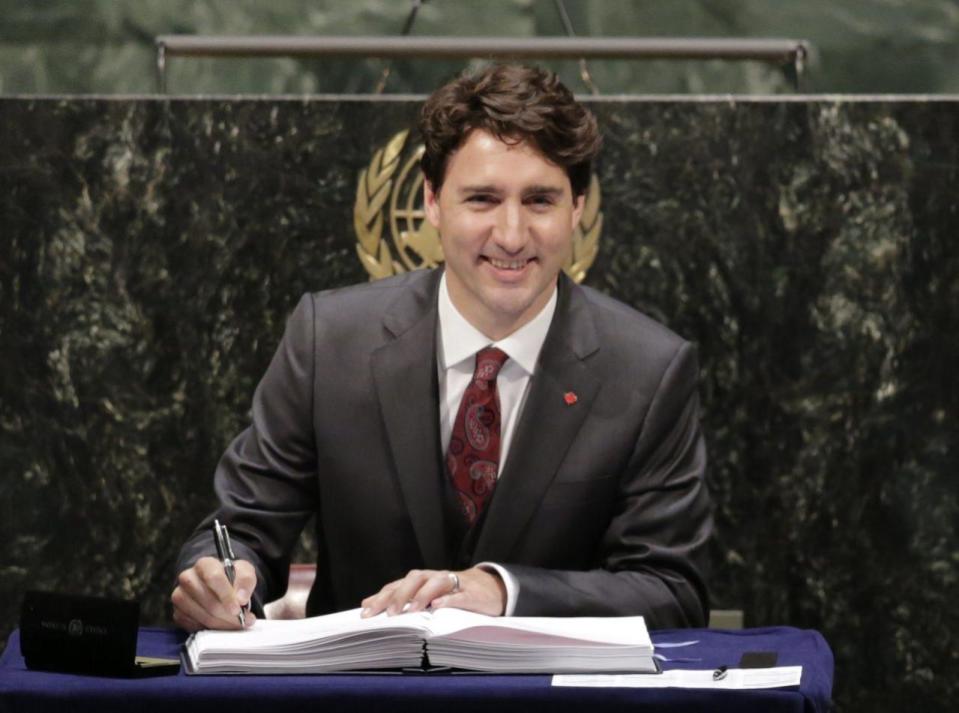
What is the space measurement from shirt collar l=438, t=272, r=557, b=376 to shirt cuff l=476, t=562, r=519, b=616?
0.54 metres

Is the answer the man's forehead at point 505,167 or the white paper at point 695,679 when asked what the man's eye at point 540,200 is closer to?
the man's forehead at point 505,167

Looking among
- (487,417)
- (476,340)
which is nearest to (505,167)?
(476,340)

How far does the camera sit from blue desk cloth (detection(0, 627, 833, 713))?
1.99 metres

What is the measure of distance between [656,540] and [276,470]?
0.69 meters

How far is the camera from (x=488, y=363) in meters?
2.96

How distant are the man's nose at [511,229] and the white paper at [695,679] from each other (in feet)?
3.19

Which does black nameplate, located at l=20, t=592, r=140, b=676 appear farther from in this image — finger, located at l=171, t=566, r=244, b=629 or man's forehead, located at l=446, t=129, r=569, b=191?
man's forehead, located at l=446, t=129, r=569, b=191

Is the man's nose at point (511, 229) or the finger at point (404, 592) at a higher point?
the man's nose at point (511, 229)

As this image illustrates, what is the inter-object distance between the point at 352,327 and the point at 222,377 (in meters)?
1.05

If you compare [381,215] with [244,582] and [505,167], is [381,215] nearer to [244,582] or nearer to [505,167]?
[505,167]

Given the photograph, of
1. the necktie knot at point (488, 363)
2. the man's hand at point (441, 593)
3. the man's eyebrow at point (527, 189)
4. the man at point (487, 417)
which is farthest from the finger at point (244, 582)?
the man's eyebrow at point (527, 189)

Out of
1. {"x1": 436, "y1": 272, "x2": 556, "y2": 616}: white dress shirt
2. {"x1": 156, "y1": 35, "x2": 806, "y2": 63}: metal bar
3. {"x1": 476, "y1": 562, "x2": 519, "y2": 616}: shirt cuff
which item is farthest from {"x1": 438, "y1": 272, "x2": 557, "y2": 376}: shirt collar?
{"x1": 156, "y1": 35, "x2": 806, "y2": 63}: metal bar

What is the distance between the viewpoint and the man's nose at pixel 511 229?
2846mm

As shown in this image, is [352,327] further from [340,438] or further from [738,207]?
[738,207]
